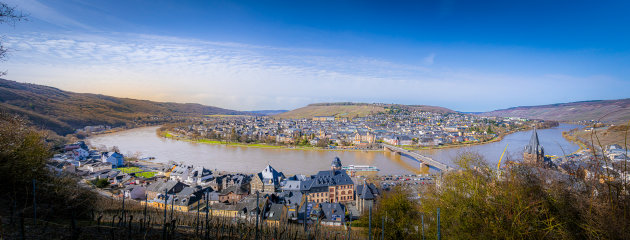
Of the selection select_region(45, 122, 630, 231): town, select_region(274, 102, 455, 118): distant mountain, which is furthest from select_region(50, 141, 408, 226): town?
select_region(274, 102, 455, 118): distant mountain

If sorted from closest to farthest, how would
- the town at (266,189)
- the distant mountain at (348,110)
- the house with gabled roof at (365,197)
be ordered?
the town at (266,189)
the house with gabled roof at (365,197)
the distant mountain at (348,110)

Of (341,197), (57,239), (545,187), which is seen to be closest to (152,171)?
(341,197)

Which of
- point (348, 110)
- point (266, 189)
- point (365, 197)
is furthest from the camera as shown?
point (348, 110)

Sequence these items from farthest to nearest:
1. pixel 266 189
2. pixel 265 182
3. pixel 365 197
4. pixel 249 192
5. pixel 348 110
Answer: pixel 348 110, pixel 265 182, pixel 266 189, pixel 249 192, pixel 365 197

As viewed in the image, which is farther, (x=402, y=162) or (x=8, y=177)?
(x=402, y=162)

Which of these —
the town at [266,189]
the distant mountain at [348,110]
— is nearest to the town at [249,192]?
the town at [266,189]

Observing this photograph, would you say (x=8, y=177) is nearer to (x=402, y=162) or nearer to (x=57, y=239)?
(x=57, y=239)

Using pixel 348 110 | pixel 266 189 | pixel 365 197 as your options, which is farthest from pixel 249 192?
pixel 348 110

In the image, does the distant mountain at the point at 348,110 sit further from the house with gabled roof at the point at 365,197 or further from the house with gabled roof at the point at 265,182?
the house with gabled roof at the point at 365,197

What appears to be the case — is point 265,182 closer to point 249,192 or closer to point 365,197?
point 249,192

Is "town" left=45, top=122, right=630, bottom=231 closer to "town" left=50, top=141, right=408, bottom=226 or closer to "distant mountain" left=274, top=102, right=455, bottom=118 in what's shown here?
"town" left=50, top=141, right=408, bottom=226

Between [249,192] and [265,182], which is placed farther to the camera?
[265,182]
